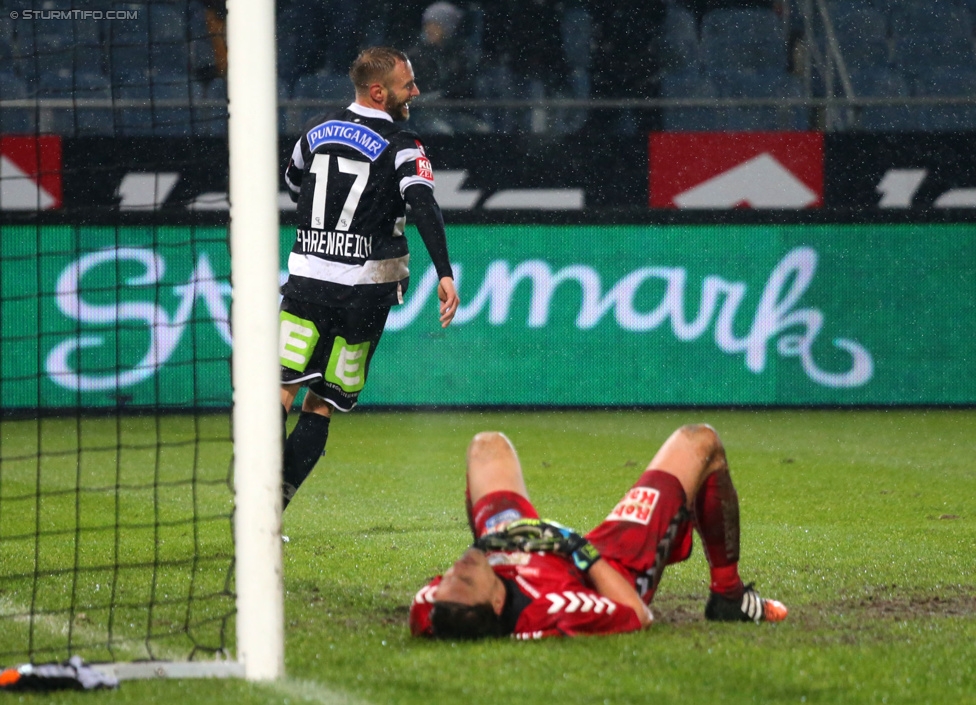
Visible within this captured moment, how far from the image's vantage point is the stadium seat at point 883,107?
42.5ft

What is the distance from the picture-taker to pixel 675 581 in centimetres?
494

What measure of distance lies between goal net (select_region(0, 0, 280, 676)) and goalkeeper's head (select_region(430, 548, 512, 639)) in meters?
2.24

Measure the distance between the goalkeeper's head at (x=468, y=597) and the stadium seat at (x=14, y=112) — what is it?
10.5 metres

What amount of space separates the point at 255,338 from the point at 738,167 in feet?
32.8

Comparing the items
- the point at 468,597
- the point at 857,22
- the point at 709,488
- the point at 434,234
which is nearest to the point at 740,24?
the point at 857,22

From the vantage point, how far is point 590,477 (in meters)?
8.16

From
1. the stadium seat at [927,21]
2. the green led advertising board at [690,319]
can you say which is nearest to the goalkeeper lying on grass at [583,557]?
the green led advertising board at [690,319]

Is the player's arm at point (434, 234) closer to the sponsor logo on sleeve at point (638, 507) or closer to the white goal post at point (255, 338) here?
the sponsor logo on sleeve at point (638, 507)

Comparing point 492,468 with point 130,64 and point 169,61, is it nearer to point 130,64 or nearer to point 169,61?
point 169,61

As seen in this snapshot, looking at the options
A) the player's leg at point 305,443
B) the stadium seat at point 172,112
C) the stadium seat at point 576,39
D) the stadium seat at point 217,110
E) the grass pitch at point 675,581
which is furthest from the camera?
the stadium seat at point 576,39

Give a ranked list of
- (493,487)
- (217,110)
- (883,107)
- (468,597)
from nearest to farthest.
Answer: (468,597) < (493,487) < (217,110) < (883,107)

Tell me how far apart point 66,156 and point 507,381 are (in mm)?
4456

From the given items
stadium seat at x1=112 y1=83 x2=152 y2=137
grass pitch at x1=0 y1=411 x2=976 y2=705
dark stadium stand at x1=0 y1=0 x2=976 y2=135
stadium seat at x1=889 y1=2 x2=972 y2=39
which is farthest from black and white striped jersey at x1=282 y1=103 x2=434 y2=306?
stadium seat at x1=889 y1=2 x2=972 y2=39

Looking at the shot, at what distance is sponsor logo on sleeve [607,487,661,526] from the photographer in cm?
385
